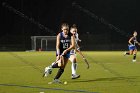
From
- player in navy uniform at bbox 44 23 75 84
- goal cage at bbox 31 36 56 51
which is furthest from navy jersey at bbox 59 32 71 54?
goal cage at bbox 31 36 56 51

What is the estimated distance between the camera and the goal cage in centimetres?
4825

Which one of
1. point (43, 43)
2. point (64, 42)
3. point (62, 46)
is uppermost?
point (43, 43)

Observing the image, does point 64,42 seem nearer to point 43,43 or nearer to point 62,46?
point 62,46

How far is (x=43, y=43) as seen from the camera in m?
49.0

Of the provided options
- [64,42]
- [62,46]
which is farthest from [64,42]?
[62,46]

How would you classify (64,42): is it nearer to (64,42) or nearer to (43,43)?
(64,42)

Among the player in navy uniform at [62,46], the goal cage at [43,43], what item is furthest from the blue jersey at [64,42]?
the goal cage at [43,43]

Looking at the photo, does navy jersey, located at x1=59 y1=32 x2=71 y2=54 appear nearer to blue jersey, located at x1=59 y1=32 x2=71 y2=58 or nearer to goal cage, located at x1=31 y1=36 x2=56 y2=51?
blue jersey, located at x1=59 y1=32 x2=71 y2=58

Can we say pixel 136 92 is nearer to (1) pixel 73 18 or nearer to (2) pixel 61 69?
(2) pixel 61 69

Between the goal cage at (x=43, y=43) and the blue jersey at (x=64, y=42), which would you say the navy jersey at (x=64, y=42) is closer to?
the blue jersey at (x=64, y=42)

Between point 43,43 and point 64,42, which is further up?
point 43,43

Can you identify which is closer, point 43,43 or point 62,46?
point 62,46

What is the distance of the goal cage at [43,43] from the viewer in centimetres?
4825

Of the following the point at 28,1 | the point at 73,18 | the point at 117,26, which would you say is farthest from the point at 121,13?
the point at 28,1
